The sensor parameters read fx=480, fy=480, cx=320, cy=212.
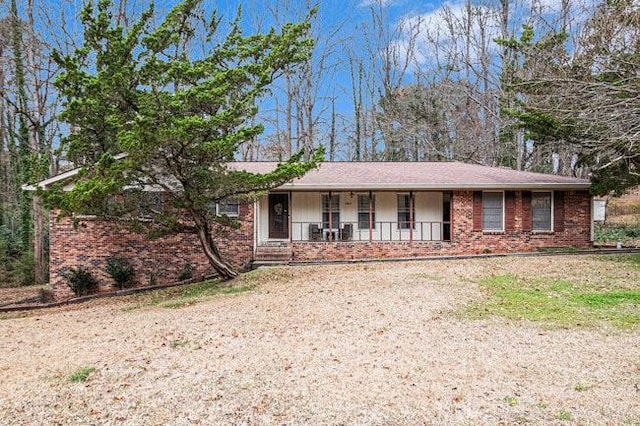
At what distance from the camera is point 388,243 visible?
16125 mm

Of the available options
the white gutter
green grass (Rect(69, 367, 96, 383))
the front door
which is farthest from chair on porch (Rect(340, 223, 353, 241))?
green grass (Rect(69, 367, 96, 383))

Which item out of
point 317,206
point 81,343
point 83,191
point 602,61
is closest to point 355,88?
point 317,206

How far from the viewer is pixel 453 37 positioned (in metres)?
28.5

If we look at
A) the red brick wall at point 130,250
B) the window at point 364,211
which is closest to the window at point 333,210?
the window at point 364,211

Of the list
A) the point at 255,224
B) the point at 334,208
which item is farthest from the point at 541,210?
the point at 255,224

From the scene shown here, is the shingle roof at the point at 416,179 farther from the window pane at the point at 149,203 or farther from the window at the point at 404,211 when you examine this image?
the window pane at the point at 149,203

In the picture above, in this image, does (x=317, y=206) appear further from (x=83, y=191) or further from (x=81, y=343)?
(x=81, y=343)

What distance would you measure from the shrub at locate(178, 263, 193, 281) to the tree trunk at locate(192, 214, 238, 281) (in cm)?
197

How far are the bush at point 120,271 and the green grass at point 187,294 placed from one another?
76.8 inches

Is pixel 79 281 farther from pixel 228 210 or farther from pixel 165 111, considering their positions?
pixel 165 111

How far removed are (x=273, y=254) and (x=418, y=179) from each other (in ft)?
17.8

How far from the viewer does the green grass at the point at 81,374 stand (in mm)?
5211

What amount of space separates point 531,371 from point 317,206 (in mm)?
12366

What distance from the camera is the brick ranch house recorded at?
14773 mm
